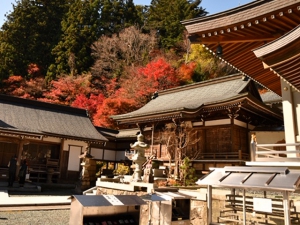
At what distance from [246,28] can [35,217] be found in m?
8.12

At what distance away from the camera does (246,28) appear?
531 cm

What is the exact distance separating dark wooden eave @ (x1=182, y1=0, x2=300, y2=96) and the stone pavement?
18.2 ft

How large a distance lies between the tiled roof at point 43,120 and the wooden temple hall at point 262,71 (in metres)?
12.4

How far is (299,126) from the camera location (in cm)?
587

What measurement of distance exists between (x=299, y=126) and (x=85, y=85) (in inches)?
1091

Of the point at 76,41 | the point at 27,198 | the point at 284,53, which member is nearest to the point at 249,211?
the point at 284,53

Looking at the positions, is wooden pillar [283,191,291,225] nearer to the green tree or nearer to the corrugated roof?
the corrugated roof

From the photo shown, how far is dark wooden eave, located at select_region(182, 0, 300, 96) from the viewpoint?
4.76 meters

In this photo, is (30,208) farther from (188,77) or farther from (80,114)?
(188,77)

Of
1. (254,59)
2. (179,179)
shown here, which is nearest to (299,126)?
(254,59)

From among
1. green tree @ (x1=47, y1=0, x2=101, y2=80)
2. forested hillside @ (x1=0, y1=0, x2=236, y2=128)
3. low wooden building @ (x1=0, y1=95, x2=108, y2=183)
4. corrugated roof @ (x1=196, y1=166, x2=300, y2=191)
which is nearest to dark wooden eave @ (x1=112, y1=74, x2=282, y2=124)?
low wooden building @ (x1=0, y1=95, x2=108, y2=183)

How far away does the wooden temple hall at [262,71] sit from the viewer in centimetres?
377

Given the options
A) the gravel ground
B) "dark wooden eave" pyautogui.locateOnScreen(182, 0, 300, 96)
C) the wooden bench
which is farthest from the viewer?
the gravel ground

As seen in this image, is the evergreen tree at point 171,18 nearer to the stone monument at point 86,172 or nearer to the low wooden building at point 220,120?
the low wooden building at point 220,120
